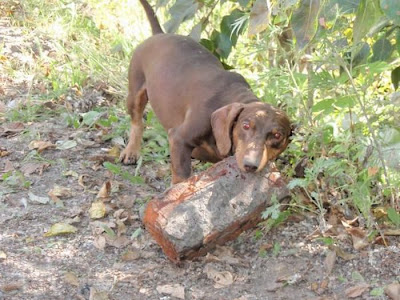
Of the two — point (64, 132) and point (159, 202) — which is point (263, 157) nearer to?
point (159, 202)

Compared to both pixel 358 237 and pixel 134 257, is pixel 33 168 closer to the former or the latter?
pixel 134 257

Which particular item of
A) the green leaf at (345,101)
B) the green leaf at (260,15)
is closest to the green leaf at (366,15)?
the green leaf at (260,15)

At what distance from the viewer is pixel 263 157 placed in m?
3.52

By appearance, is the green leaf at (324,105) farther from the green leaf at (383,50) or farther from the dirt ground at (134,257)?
the dirt ground at (134,257)

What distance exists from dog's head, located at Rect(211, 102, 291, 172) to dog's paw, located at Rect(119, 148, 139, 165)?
1.12 m

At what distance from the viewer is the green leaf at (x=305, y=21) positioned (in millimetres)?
1956

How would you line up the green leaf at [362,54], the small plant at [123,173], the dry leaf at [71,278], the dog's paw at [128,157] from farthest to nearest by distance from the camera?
the dog's paw at [128,157], the small plant at [123,173], the dry leaf at [71,278], the green leaf at [362,54]

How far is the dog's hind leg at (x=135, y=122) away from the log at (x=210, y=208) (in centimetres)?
140

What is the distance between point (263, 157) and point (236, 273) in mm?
571

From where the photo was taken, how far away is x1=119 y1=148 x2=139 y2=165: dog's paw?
4848 millimetres

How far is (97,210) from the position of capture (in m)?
4.02

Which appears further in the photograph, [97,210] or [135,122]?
[135,122]

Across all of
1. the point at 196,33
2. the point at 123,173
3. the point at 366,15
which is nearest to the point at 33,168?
A: the point at 123,173

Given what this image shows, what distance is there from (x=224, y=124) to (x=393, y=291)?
121 centimetres
